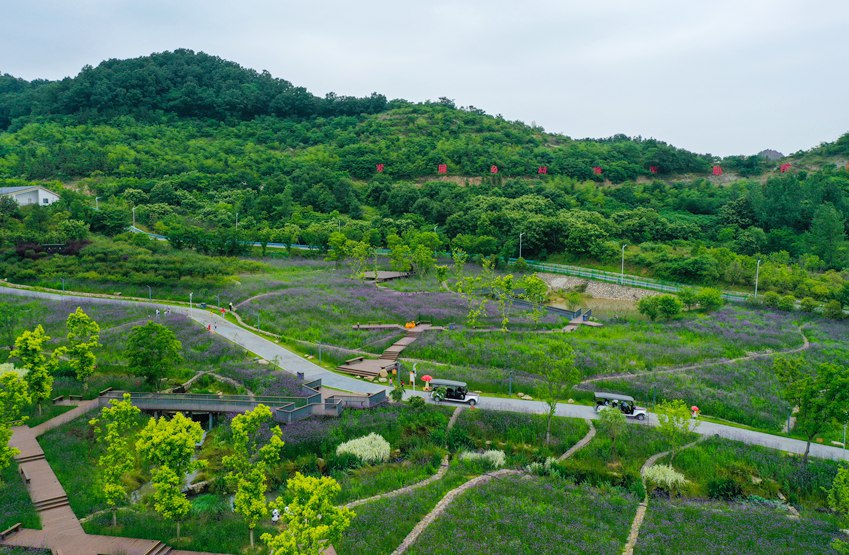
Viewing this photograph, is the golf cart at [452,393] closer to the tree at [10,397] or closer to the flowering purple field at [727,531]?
the flowering purple field at [727,531]

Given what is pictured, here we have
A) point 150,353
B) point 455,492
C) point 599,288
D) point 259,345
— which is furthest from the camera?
point 599,288

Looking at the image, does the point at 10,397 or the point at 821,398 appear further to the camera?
the point at 821,398

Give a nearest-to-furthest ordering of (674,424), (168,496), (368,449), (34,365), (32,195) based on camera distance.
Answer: (168,496)
(674,424)
(368,449)
(34,365)
(32,195)

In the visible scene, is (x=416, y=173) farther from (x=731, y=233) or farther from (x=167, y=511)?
(x=167, y=511)

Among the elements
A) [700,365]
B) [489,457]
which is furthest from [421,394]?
[700,365]

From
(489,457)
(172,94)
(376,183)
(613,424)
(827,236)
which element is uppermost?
(172,94)

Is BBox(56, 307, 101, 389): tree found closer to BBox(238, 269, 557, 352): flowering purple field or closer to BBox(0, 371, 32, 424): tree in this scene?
BBox(0, 371, 32, 424): tree

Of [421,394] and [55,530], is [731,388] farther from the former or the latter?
[55,530]
